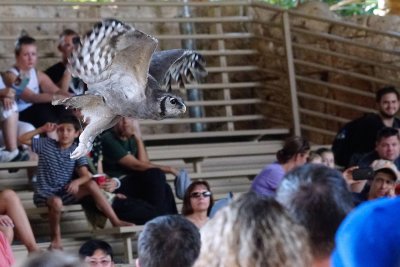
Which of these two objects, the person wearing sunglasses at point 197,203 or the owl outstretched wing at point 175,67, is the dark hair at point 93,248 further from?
the person wearing sunglasses at point 197,203

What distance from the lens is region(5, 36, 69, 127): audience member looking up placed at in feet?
25.1

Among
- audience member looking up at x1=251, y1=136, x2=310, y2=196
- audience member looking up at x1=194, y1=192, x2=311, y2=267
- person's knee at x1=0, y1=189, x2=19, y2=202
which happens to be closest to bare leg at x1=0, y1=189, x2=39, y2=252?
person's knee at x1=0, y1=189, x2=19, y2=202

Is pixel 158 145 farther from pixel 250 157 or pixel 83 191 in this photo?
pixel 83 191

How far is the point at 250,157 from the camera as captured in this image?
8945mm

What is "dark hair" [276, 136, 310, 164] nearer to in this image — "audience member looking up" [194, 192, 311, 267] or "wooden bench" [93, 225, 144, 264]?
"wooden bench" [93, 225, 144, 264]

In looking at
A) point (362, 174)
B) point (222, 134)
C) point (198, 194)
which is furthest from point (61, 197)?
point (222, 134)

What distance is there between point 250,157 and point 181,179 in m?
1.77

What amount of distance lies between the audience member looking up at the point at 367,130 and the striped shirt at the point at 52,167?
2133 millimetres

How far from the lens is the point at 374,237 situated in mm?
1426

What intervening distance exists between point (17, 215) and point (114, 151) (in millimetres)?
1312

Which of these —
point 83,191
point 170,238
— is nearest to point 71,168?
point 83,191

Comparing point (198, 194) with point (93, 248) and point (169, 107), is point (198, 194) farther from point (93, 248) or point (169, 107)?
point (169, 107)

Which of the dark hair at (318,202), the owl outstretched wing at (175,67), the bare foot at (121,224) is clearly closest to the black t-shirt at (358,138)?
the bare foot at (121,224)

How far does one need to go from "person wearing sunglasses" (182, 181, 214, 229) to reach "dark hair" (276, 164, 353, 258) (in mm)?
4039
